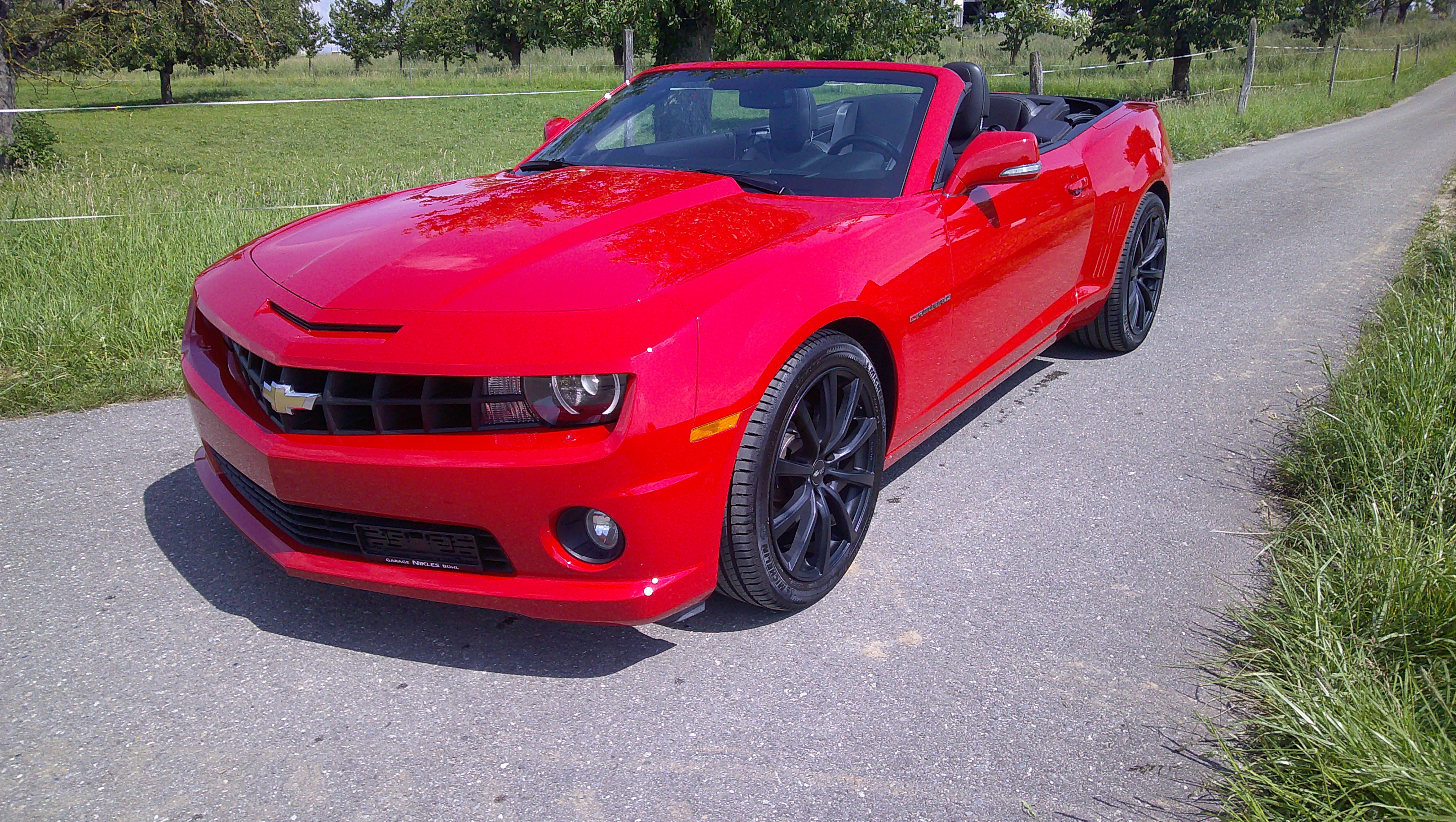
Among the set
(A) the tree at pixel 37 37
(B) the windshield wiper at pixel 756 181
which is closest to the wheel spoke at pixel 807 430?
(B) the windshield wiper at pixel 756 181

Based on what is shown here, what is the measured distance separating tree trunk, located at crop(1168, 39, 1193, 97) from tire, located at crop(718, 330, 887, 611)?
90.3ft

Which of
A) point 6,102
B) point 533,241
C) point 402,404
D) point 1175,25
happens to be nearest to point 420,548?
point 402,404

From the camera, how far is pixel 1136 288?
5.05 metres

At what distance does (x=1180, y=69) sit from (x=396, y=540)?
101ft

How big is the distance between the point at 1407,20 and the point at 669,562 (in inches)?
2927

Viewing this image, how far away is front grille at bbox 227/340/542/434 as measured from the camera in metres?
2.19

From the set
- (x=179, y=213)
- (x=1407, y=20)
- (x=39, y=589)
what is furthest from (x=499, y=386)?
(x=1407, y=20)

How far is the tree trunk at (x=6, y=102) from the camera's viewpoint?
14031 mm

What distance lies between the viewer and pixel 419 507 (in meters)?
2.23

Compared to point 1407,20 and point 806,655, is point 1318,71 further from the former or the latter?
point 1407,20

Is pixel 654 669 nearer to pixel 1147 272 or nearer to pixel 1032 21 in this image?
pixel 1147 272

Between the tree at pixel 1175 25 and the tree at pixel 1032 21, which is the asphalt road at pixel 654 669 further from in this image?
the tree at pixel 1175 25

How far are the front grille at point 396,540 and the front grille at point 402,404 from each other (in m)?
0.21

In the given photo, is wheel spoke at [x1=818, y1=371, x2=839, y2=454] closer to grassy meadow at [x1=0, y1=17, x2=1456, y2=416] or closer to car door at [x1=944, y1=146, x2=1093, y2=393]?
car door at [x1=944, y1=146, x2=1093, y2=393]
